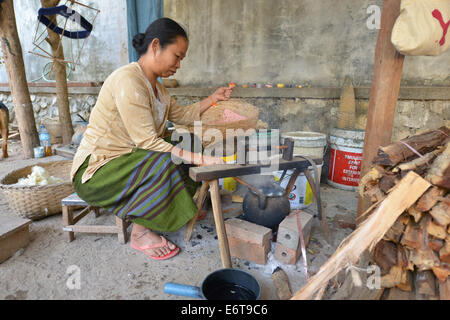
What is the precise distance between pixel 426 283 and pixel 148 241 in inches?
69.2

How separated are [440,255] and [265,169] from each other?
1051 mm

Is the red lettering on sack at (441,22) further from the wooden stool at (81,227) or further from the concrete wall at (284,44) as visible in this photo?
the wooden stool at (81,227)

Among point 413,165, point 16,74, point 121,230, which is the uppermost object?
point 16,74

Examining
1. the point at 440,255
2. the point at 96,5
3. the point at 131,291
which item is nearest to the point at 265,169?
the point at 440,255

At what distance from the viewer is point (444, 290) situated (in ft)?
4.25

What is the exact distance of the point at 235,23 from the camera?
428cm

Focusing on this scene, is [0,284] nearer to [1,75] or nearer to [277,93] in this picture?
[277,93]

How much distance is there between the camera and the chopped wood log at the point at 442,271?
131cm

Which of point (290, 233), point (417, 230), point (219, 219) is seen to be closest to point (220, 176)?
point (219, 219)

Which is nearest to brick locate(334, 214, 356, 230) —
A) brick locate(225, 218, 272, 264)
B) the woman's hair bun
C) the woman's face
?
brick locate(225, 218, 272, 264)

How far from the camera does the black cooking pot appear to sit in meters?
2.11

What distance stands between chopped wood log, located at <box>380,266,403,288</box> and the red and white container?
206cm

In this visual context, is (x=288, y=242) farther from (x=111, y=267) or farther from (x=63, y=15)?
(x=63, y=15)

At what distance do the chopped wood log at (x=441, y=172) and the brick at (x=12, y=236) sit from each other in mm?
2649
